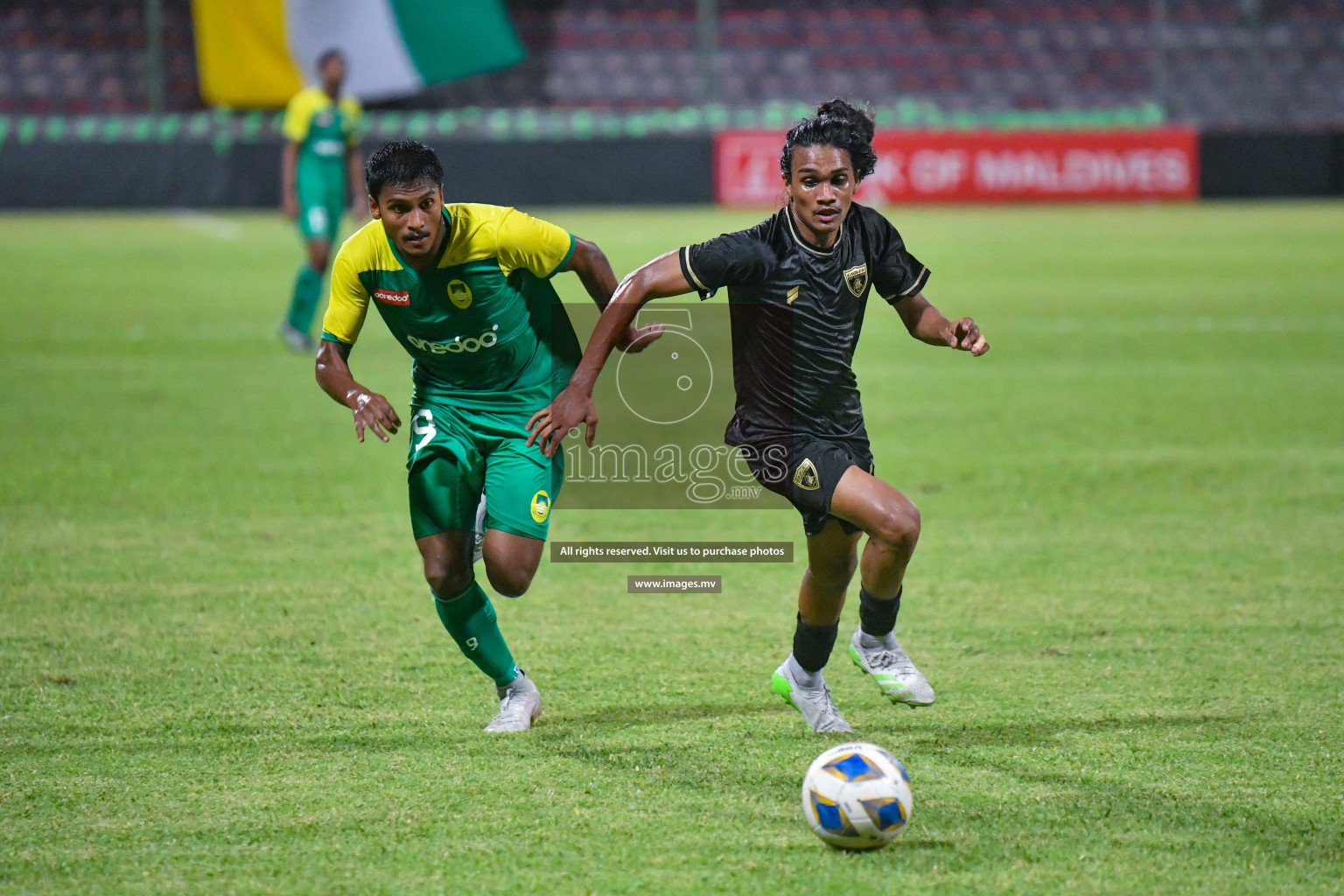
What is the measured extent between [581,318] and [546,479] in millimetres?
1045

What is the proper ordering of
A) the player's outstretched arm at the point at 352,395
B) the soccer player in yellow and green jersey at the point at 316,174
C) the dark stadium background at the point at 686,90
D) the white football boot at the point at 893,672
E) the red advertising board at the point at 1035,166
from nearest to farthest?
the player's outstretched arm at the point at 352,395 → the white football boot at the point at 893,672 → the soccer player in yellow and green jersey at the point at 316,174 → the dark stadium background at the point at 686,90 → the red advertising board at the point at 1035,166

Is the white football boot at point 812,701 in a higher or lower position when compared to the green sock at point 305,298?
higher

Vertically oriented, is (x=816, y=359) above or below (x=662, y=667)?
above

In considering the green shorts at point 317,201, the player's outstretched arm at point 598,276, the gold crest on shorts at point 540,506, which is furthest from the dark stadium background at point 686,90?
the gold crest on shorts at point 540,506

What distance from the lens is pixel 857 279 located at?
14.0 feet

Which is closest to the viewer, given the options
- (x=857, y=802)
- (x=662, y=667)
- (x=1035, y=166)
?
(x=857, y=802)

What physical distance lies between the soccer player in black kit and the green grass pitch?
0.29 metres

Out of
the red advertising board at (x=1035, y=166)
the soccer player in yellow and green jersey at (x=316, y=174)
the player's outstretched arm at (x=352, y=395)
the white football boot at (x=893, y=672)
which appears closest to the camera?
the player's outstretched arm at (x=352, y=395)

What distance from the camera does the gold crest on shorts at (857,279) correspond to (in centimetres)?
424

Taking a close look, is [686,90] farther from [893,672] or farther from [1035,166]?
[893,672]

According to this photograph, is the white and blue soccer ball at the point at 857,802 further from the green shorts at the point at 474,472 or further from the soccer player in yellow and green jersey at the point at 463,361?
the green shorts at the point at 474,472

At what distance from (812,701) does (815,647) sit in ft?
0.50

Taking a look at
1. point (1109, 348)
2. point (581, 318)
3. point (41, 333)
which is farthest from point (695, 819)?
point (41, 333)

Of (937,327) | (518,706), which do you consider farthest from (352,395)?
(937,327)
